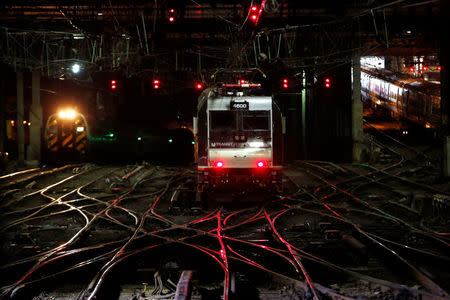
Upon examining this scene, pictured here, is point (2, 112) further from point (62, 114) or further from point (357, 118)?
point (357, 118)

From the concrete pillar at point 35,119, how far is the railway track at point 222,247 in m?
10.3

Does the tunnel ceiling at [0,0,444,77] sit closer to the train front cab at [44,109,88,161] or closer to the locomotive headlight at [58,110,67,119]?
the locomotive headlight at [58,110,67,119]

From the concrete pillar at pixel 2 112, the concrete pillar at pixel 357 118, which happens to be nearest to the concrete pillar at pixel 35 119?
the concrete pillar at pixel 2 112

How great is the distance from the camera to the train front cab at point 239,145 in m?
11.8

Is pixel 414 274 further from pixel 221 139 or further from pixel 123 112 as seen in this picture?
pixel 123 112

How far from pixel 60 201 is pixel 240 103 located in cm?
676

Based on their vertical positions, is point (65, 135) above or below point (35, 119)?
below

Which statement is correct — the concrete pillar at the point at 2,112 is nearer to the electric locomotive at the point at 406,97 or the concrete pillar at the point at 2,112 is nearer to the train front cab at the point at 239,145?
the train front cab at the point at 239,145

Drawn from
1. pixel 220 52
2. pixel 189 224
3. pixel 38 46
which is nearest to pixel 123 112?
pixel 38 46

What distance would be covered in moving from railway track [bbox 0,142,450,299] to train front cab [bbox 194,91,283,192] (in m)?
0.85

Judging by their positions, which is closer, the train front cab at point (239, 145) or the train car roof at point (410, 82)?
the train front cab at point (239, 145)

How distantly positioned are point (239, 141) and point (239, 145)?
0.41 feet

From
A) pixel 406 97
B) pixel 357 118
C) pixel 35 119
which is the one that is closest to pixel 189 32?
pixel 35 119

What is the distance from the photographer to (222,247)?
7359 mm
